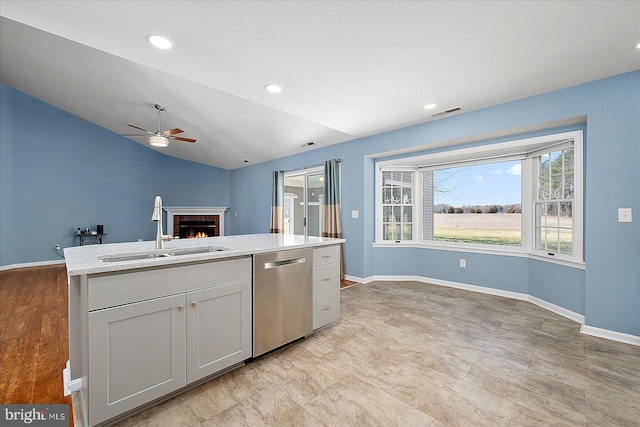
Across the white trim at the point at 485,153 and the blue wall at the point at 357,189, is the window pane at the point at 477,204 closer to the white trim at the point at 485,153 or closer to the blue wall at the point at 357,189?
the white trim at the point at 485,153

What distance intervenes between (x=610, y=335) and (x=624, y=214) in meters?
1.14

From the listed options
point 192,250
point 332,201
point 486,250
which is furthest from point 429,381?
point 332,201

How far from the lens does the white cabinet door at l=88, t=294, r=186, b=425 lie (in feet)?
4.58

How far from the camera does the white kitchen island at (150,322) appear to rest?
140 centimetres

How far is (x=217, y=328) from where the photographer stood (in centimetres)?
187

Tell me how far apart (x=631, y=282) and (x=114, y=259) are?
422 cm

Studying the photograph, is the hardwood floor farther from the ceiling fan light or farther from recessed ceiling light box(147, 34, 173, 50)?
recessed ceiling light box(147, 34, 173, 50)

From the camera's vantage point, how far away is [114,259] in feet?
5.69

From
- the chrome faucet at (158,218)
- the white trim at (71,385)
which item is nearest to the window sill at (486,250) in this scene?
the chrome faucet at (158,218)

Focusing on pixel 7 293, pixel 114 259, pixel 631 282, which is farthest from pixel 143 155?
pixel 631 282

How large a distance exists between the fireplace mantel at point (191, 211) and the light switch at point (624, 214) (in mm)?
7947

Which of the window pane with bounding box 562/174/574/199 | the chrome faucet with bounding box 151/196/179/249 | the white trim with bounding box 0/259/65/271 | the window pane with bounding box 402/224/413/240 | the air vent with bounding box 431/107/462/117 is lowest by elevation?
the white trim with bounding box 0/259/65/271

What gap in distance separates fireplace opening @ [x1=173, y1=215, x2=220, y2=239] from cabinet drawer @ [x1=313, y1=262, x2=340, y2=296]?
5938mm

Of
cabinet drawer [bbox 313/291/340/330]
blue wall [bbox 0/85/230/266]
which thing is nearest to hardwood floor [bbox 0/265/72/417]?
blue wall [bbox 0/85/230/266]
